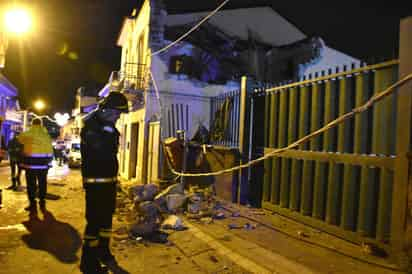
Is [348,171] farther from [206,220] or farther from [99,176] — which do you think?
[99,176]

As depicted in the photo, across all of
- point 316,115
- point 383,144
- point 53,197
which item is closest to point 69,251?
point 316,115

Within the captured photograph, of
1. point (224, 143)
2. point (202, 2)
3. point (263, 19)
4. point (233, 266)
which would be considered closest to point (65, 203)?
point (224, 143)

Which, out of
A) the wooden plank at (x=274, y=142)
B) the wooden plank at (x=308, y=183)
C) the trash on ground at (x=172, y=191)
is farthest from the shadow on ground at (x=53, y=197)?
the wooden plank at (x=308, y=183)

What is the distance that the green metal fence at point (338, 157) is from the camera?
4.18 metres

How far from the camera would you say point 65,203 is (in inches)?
315

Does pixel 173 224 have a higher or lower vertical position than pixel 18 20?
lower

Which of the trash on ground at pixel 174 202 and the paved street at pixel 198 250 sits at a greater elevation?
the trash on ground at pixel 174 202

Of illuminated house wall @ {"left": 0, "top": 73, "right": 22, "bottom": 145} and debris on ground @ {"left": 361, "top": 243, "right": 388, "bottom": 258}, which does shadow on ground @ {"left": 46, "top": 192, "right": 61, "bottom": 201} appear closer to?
debris on ground @ {"left": 361, "top": 243, "right": 388, "bottom": 258}

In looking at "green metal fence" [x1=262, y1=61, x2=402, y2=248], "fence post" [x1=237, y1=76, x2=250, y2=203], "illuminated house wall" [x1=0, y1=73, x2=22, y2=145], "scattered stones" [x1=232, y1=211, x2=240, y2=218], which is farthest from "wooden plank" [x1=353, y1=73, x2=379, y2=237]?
"illuminated house wall" [x1=0, y1=73, x2=22, y2=145]

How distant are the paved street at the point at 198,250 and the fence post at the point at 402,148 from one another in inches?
16.3

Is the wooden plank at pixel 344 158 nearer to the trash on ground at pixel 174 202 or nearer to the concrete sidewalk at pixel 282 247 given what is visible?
the concrete sidewalk at pixel 282 247

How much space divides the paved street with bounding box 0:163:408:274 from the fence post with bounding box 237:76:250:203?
825 mm

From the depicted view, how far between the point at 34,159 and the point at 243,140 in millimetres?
4596

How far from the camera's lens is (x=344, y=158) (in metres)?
4.70
